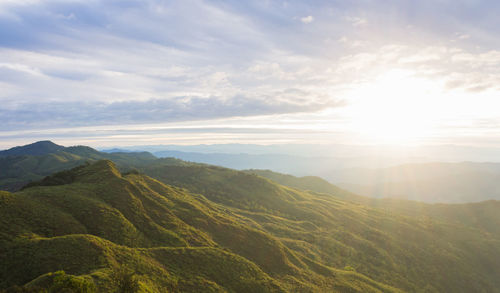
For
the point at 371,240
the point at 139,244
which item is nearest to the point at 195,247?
the point at 139,244

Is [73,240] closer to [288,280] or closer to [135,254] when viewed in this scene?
[135,254]

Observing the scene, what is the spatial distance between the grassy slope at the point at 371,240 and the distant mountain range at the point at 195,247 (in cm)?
44

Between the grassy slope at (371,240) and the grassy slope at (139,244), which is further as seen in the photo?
the grassy slope at (371,240)

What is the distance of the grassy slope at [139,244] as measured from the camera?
23391 mm

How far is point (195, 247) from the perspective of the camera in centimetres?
3422

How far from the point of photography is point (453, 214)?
467ft

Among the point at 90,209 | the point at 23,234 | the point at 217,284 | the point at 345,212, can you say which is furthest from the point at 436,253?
the point at 23,234

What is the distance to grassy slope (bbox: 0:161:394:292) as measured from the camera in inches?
921

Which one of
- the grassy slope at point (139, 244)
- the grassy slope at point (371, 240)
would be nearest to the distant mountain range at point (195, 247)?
the grassy slope at point (139, 244)

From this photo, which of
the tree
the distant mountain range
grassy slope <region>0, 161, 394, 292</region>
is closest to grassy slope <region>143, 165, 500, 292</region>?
the distant mountain range

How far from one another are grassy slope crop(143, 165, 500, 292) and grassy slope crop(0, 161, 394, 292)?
11986 millimetres

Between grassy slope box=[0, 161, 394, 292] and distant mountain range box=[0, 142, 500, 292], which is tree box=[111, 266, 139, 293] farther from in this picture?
grassy slope box=[0, 161, 394, 292]

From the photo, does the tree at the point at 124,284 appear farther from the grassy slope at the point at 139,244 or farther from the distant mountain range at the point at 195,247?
the grassy slope at the point at 139,244

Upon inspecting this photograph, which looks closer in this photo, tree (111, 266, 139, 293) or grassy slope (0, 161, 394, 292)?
tree (111, 266, 139, 293)
